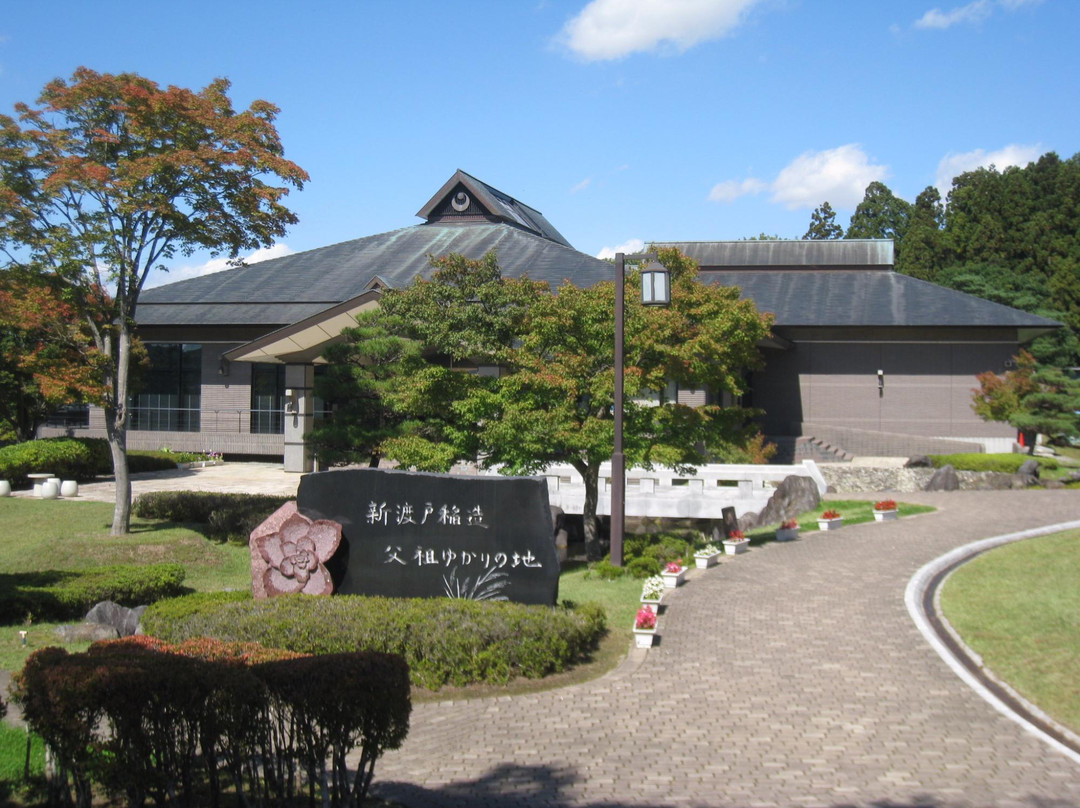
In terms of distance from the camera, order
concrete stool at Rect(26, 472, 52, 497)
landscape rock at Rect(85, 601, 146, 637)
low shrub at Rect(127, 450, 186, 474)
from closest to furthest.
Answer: landscape rock at Rect(85, 601, 146, 637) → concrete stool at Rect(26, 472, 52, 497) → low shrub at Rect(127, 450, 186, 474)

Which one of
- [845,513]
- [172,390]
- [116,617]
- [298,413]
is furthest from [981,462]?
[172,390]

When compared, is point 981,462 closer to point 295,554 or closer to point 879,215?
point 295,554

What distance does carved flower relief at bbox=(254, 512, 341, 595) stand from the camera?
12.8m

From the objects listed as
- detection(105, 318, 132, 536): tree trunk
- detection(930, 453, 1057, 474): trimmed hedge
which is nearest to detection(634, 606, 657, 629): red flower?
detection(105, 318, 132, 536): tree trunk

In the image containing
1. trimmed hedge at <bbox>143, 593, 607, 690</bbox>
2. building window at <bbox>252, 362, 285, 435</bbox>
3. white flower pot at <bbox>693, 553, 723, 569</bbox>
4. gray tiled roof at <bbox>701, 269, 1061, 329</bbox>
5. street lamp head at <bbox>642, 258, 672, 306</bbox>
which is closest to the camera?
trimmed hedge at <bbox>143, 593, 607, 690</bbox>

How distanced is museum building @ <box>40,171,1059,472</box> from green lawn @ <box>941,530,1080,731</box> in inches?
621

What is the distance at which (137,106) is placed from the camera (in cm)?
1838

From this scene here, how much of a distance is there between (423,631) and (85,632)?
4.65 meters

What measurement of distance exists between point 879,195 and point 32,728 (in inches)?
3185

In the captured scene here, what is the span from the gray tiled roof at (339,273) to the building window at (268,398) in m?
2.00

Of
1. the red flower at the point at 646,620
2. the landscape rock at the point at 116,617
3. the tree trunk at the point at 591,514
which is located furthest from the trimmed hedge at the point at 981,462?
the landscape rock at the point at 116,617

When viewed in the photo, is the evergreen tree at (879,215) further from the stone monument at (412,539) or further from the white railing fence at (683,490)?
the stone monument at (412,539)

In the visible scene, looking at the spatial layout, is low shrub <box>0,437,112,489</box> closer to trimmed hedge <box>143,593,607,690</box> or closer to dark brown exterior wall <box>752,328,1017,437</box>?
trimmed hedge <box>143,593,607,690</box>

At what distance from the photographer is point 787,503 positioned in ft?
75.4
